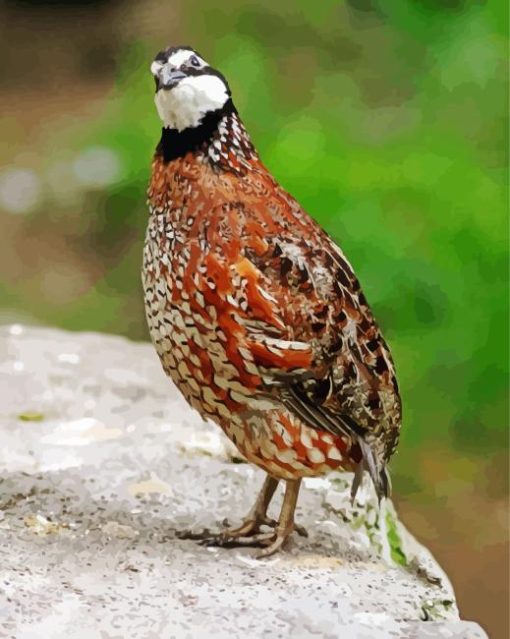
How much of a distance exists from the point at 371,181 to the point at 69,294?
84 cm

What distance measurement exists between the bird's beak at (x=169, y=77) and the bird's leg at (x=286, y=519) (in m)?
0.65

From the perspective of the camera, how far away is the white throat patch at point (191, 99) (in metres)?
1.94

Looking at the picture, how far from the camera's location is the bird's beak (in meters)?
1.93

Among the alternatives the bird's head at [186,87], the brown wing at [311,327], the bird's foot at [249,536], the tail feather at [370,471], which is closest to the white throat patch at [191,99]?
the bird's head at [186,87]

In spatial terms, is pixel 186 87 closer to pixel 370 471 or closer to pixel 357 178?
pixel 370 471

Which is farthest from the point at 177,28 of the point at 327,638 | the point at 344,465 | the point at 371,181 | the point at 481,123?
the point at 327,638

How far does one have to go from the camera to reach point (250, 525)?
7.09ft

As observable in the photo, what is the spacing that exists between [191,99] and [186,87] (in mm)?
22

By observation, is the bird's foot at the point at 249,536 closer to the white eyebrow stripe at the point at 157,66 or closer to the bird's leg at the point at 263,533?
the bird's leg at the point at 263,533

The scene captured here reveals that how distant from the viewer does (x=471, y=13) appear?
354cm

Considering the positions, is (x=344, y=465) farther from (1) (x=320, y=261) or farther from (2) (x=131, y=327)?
(2) (x=131, y=327)

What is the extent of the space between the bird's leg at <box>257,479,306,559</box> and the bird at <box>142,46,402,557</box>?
2.0 inches

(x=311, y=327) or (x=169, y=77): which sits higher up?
(x=169, y=77)

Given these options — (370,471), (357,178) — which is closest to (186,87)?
(370,471)
